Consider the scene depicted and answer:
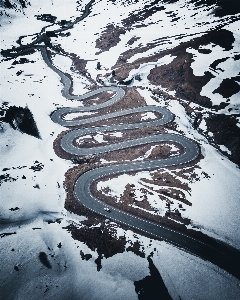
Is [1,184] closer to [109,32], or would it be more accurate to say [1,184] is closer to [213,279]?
[213,279]

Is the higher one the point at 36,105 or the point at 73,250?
the point at 36,105

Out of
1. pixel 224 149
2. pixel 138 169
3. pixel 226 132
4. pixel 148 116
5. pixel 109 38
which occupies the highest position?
pixel 109 38

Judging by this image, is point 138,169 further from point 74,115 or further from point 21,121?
point 21,121

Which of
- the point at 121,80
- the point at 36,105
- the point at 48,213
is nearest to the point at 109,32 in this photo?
the point at 121,80

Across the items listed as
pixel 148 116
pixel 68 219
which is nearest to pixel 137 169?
pixel 68 219

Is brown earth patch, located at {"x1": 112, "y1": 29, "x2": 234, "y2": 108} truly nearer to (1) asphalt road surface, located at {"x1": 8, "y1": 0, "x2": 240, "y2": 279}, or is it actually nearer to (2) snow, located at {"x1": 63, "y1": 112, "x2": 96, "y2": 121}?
(1) asphalt road surface, located at {"x1": 8, "y1": 0, "x2": 240, "y2": 279}

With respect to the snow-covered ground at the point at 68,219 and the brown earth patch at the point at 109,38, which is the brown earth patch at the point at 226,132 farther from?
the brown earth patch at the point at 109,38

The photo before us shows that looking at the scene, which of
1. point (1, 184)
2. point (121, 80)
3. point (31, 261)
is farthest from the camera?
point (121, 80)

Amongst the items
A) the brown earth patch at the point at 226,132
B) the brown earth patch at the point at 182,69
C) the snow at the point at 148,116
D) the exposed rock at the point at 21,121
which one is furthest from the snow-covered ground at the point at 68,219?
the brown earth patch at the point at 226,132
